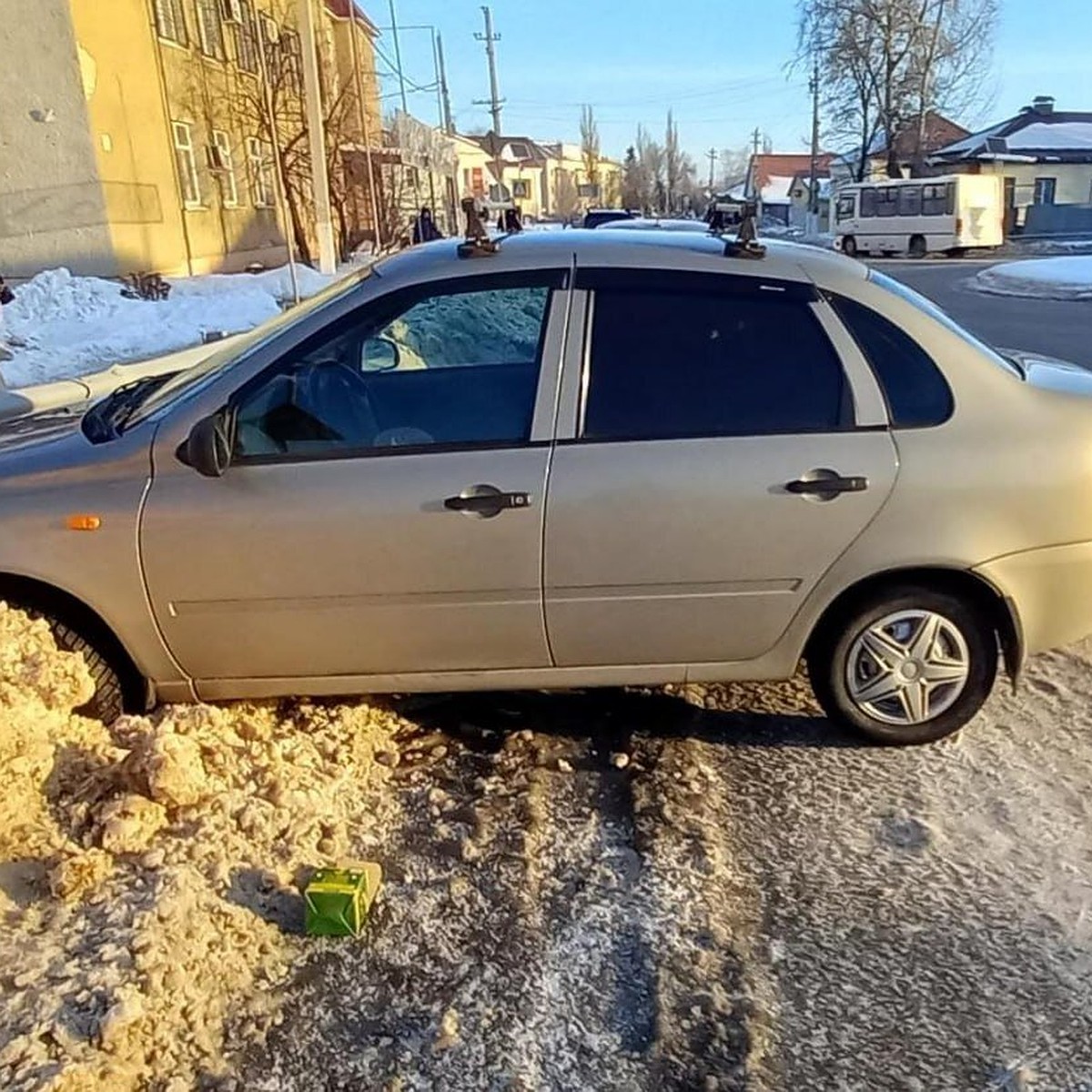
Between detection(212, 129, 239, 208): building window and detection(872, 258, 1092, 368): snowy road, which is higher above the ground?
detection(212, 129, 239, 208): building window

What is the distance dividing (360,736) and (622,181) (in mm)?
123681

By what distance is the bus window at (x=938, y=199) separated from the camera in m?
39.7

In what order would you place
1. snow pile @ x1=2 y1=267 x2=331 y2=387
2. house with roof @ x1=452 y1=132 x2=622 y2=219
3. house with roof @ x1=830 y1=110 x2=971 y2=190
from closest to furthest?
snow pile @ x1=2 y1=267 x2=331 y2=387, house with roof @ x1=830 y1=110 x2=971 y2=190, house with roof @ x1=452 y1=132 x2=622 y2=219

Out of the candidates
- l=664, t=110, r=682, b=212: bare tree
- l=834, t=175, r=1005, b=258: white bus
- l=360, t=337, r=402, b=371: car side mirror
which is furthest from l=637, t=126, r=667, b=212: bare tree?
l=360, t=337, r=402, b=371: car side mirror

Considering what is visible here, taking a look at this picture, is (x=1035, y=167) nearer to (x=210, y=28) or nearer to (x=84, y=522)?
(x=210, y=28)

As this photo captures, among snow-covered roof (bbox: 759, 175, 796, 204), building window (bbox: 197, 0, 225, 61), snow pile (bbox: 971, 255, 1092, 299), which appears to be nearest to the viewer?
snow pile (bbox: 971, 255, 1092, 299)

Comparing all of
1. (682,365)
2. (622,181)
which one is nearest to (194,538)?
(682,365)

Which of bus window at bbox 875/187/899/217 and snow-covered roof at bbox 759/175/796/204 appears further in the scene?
snow-covered roof at bbox 759/175/796/204

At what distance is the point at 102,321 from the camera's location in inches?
626

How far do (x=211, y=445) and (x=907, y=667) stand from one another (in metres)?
2.47

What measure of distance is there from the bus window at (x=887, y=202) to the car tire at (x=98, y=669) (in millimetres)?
42805

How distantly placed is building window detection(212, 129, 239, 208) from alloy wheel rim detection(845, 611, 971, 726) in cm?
2659

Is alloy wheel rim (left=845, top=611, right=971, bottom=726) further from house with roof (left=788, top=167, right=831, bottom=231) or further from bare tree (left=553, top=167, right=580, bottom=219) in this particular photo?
bare tree (left=553, top=167, right=580, bottom=219)

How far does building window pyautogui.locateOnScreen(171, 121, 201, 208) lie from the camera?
24.2 m
